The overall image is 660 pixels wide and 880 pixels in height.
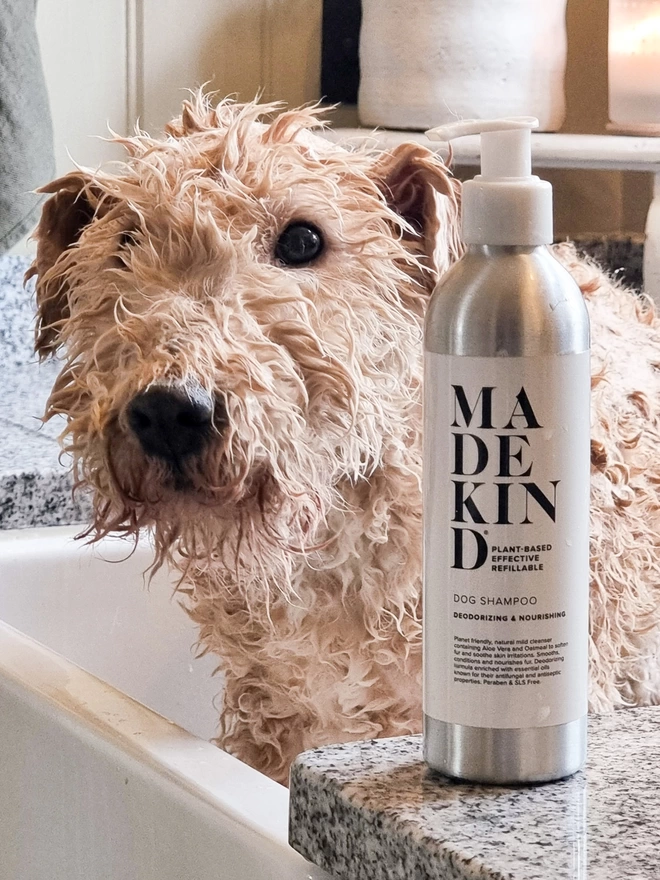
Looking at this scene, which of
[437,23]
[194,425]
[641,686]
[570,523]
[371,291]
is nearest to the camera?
[570,523]

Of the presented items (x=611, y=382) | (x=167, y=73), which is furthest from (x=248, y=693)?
(x=167, y=73)

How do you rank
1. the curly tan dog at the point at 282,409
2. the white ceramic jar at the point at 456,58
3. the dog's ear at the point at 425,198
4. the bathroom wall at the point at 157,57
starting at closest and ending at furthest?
the curly tan dog at the point at 282,409 < the dog's ear at the point at 425,198 < the white ceramic jar at the point at 456,58 < the bathroom wall at the point at 157,57

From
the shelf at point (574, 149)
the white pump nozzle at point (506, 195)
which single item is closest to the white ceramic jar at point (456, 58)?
the shelf at point (574, 149)

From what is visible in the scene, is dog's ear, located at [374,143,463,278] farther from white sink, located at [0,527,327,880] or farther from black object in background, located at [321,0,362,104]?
black object in background, located at [321,0,362,104]

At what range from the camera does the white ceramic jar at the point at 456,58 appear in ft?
4.89

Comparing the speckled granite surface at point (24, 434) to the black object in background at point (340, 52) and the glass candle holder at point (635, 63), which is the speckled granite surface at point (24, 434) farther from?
the glass candle holder at point (635, 63)

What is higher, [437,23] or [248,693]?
[437,23]

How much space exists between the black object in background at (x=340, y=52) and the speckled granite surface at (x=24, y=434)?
0.47 m

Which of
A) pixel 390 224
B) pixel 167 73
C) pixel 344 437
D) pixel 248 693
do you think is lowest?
pixel 248 693

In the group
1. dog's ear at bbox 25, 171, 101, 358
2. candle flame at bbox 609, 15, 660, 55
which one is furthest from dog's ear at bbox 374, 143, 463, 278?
candle flame at bbox 609, 15, 660, 55

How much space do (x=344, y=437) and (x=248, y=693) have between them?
9.7 inches

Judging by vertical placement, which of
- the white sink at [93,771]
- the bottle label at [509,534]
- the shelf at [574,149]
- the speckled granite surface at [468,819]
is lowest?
the white sink at [93,771]

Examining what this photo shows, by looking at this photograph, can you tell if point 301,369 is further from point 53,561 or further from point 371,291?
point 53,561

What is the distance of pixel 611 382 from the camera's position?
94cm
